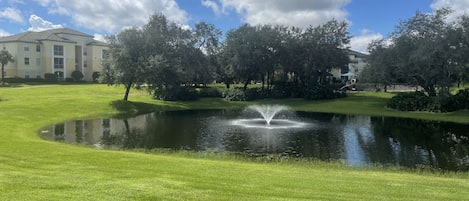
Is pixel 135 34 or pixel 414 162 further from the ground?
pixel 135 34

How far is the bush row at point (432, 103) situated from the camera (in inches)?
1765

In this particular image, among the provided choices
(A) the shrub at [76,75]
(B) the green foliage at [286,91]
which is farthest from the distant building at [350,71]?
(A) the shrub at [76,75]

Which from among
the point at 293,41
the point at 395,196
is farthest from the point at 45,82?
the point at 395,196

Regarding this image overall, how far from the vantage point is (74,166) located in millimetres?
13734

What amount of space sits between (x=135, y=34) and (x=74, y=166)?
39358 millimetres

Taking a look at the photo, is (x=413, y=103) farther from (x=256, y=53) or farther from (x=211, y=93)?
(x=211, y=93)

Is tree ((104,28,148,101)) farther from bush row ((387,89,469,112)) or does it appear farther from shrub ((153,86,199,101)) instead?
bush row ((387,89,469,112))

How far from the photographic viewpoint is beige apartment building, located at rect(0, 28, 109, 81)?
88.6m

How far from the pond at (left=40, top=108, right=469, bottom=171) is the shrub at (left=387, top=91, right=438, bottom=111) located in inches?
316

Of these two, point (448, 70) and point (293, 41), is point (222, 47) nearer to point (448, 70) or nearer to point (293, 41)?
point (293, 41)

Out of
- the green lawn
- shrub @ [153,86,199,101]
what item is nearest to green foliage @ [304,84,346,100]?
shrub @ [153,86,199,101]

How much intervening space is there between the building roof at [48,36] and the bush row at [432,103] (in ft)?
245

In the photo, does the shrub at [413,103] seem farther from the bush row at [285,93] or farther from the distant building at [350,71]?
the distant building at [350,71]

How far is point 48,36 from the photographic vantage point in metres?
93.5
